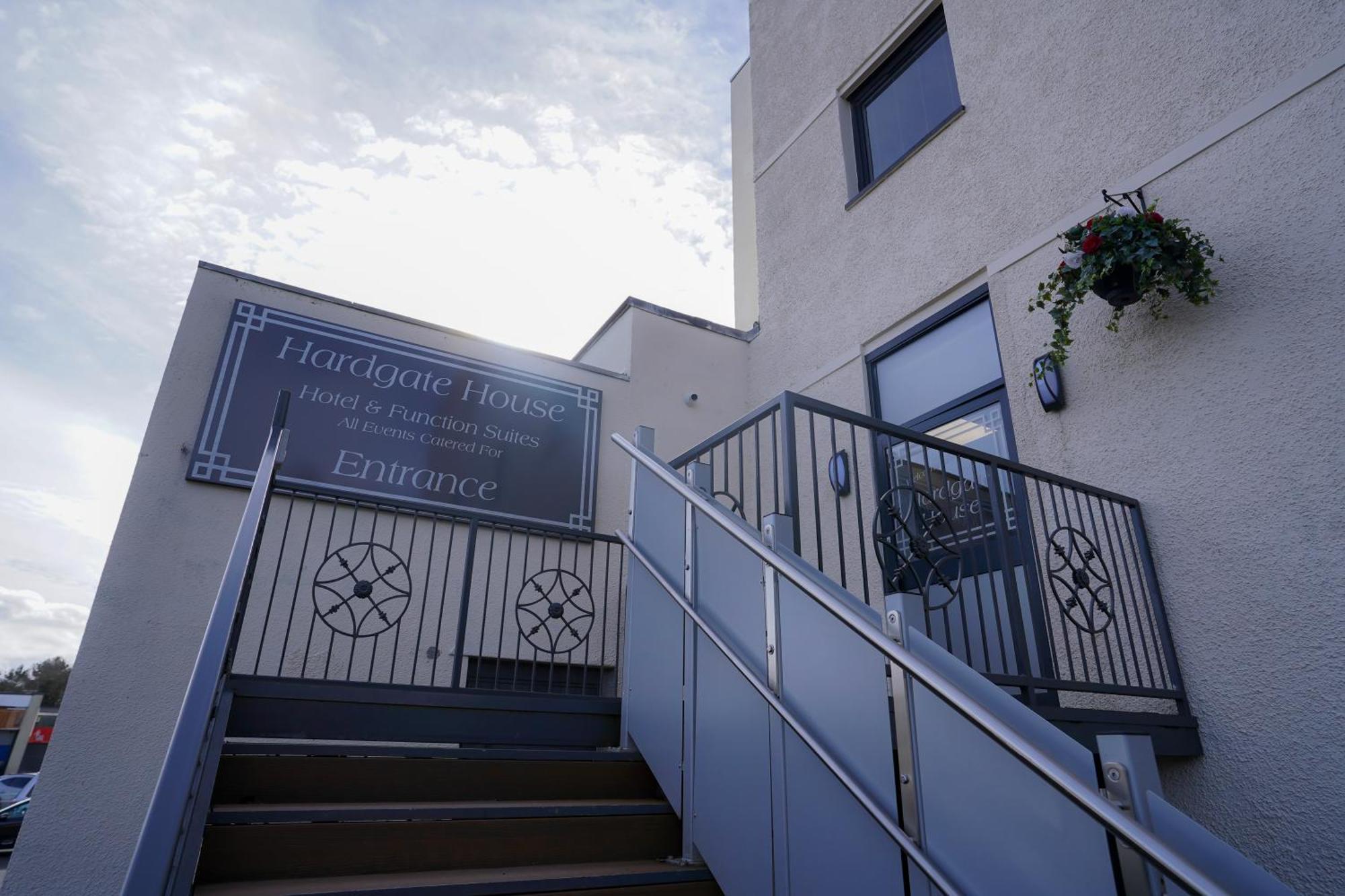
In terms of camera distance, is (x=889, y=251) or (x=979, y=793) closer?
(x=979, y=793)

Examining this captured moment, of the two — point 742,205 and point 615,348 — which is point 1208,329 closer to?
point 615,348

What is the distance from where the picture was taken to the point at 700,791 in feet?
7.25

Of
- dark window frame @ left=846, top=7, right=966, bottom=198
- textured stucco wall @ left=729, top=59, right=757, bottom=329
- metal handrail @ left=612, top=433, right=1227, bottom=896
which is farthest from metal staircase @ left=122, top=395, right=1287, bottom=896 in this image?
textured stucco wall @ left=729, top=59, right=757, bottom=329

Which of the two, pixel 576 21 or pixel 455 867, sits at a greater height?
pixel 576 21

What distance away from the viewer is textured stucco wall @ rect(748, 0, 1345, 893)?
2.46 m

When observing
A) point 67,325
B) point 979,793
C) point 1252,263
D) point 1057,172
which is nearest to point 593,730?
point 979,793

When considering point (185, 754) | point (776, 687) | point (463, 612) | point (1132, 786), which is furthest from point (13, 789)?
point (1132, 786)

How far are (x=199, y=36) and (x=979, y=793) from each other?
20.4 feet

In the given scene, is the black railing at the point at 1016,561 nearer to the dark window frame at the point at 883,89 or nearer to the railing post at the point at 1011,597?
the railing post at the point at 1011,597

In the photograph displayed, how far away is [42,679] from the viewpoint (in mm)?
40688

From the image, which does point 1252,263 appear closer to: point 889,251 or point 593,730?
point 889,251

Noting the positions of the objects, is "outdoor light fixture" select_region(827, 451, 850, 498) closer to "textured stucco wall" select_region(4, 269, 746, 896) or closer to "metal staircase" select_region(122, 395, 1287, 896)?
"metal staircase" select_region(122, 395, 1287, 896)

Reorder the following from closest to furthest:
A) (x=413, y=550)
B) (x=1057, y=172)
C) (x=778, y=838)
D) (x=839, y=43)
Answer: (x=778, y=838) → (x=1057, y=172) → (x=413, y=550) → (x=839, y=43)

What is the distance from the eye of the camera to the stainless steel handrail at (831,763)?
133 cm
